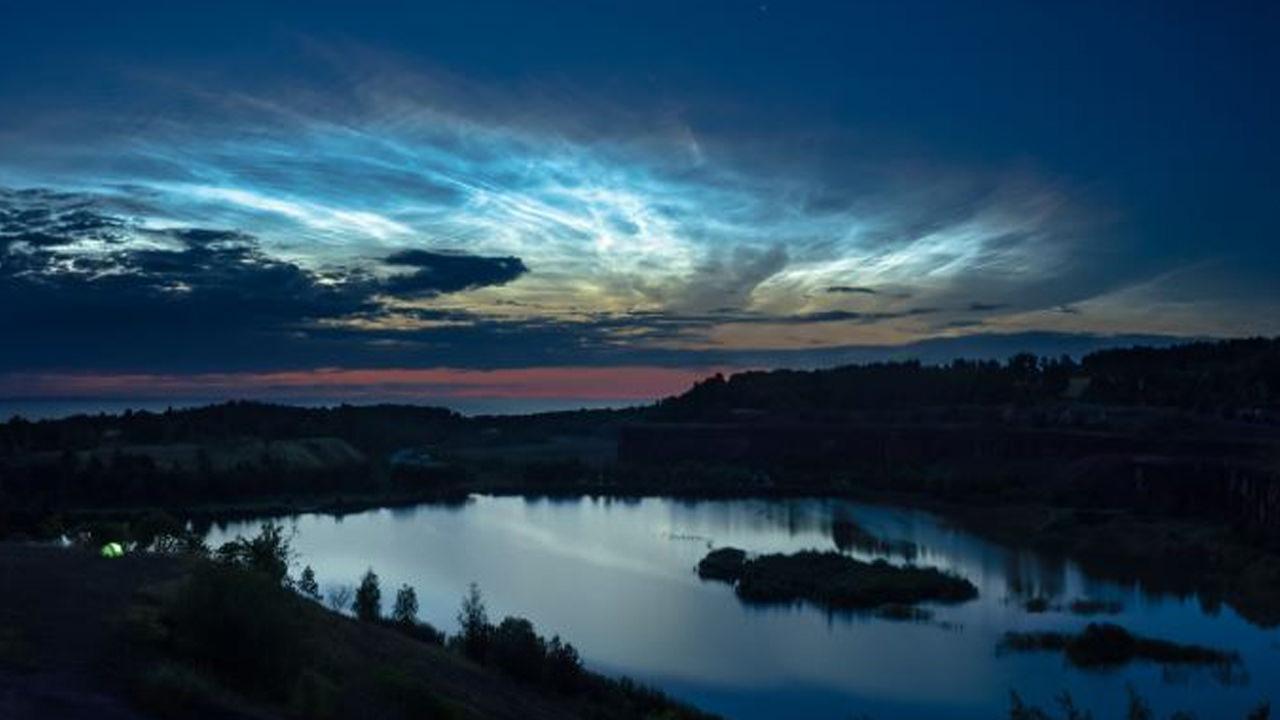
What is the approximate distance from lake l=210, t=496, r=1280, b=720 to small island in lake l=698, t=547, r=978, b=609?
98 centimetres

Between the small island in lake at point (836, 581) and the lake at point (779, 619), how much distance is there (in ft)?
3.21

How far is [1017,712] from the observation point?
37.3 feet

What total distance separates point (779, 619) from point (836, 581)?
5004 mm

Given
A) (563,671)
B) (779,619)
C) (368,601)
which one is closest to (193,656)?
(563,671)

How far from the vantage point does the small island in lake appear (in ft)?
127

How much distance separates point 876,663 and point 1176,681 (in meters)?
6.89

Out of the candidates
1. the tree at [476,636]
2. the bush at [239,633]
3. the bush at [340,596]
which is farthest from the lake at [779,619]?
the bush at [239,633]

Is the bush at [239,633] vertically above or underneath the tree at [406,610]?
above

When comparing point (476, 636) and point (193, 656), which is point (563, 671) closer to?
point (476, 636)

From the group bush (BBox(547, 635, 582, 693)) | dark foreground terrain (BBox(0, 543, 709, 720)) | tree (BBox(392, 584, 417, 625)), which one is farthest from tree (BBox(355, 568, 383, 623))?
A: dark foreground terrain (BBox(0, 543, 709, 720))

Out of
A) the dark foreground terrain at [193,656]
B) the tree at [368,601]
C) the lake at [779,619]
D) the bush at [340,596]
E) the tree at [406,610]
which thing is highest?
the dark foreground terrain at [193,656]

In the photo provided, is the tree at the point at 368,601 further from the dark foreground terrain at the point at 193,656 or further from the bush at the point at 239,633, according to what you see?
the bush at the point at 239,633

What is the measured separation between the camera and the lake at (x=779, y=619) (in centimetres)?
2666

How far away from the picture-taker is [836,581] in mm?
40344
